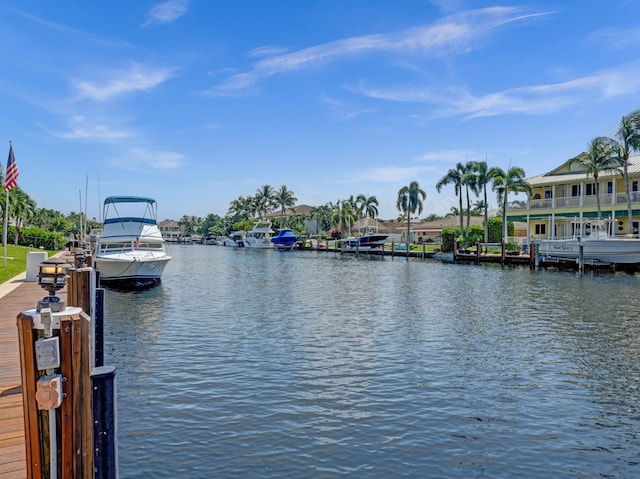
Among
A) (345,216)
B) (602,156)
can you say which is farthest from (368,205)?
(602,156)

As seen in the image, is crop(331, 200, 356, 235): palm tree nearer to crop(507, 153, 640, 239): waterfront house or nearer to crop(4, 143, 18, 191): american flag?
crop(507, 153, 640, 239): waterfront house

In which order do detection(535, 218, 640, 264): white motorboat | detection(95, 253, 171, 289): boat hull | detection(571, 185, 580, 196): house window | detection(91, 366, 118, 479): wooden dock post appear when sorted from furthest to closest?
detection(571, 185, 580, 196): house window < detection(535, 218, 640, 264): white motorboat < detection(95, 253, 171, 289): boat hull < detection(91, 366, 118, 479): wooden dock post

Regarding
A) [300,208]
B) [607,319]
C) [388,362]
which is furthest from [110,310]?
[300,208]

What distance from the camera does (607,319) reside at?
791 inches

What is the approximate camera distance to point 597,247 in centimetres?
4306

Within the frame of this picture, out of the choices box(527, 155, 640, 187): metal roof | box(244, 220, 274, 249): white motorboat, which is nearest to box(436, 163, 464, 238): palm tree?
box(527, 155, 640, 187): metal roof

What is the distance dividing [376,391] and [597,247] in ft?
127

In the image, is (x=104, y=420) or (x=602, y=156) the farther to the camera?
(x=602, y=156)

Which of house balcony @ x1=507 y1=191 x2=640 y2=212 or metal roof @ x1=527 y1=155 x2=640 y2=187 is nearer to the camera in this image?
house balcony @ x1=507 y1=191 x2=640 y2=212

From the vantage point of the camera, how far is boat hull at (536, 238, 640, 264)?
1624 inches

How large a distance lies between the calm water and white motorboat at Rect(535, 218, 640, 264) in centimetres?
2166

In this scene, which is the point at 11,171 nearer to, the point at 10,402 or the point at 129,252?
the point at 129,252

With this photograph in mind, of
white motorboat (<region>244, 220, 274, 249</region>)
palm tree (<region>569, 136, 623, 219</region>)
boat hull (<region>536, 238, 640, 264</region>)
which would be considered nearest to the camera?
boat hull (<region>536, 238, 640, 264</region>)

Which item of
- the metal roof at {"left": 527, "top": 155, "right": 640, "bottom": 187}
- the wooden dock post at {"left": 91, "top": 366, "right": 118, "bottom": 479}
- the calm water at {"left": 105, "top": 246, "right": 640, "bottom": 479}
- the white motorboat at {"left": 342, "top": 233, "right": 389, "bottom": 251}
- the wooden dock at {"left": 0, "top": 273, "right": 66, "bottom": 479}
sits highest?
the metal roof at {"left": 527, "top": 155, "right": 640, "bottom": 187}
